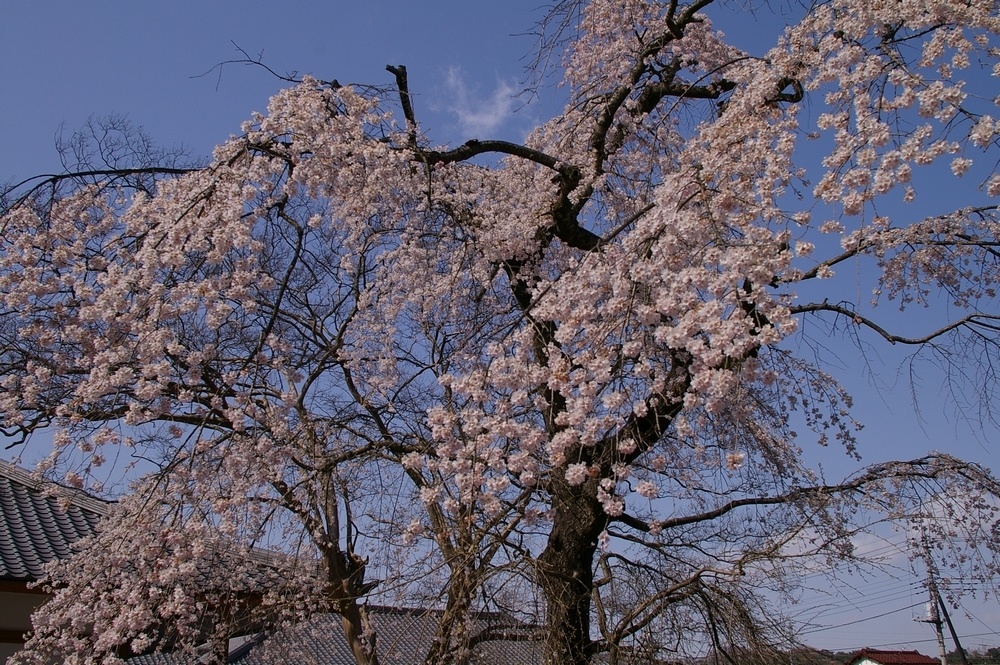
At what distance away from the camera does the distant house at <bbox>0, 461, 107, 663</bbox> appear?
6090 millimetres

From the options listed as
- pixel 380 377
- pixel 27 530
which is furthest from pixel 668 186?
pixel 27 530

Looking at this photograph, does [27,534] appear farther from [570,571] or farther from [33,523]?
[570,571]

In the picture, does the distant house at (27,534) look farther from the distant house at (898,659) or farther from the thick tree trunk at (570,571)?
the distant house at (898,659)

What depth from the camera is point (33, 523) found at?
7207 millimetres

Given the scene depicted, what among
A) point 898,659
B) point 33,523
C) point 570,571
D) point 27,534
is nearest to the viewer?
point 570,571

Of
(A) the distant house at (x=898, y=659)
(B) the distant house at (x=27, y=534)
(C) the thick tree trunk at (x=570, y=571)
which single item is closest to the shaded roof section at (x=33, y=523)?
(B) the distant house at (x=27, y=534)

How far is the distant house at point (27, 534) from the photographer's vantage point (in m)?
6.09

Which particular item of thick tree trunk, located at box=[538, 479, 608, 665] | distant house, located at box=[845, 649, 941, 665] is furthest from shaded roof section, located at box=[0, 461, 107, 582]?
distant house, located at box=[845, 649, 941, 665]

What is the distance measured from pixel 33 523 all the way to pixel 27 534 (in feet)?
1.10

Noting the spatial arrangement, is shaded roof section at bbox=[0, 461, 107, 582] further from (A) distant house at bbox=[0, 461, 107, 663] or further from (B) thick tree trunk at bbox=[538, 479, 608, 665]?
(B) thick tree trunk at bbox=[538, 479, 608, 665]

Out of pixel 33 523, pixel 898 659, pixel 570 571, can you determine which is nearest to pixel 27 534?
pixel 33 523

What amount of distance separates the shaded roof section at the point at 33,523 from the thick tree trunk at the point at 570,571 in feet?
12.3

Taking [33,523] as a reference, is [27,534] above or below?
below

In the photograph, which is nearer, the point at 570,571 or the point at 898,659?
the point at 570,571
